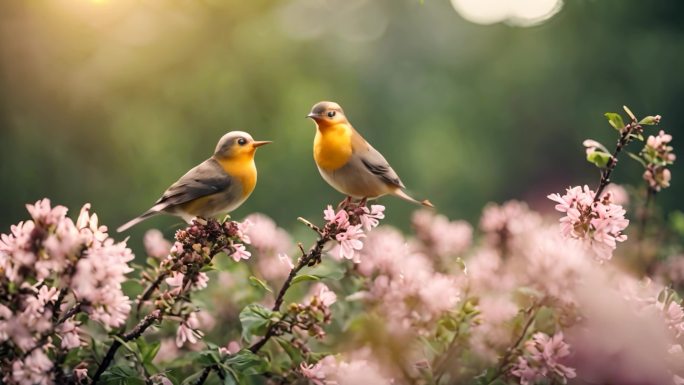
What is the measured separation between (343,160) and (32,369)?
70 centimetres

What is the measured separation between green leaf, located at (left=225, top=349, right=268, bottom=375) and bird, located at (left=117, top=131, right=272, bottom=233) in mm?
315

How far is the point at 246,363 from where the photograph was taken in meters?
1.44

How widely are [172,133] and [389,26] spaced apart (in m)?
4.52

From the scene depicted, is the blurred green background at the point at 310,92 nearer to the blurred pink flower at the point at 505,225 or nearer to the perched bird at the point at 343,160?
the blurred pink flower at the point at 505,225

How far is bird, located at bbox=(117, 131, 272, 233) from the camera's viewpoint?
1419 millimetres

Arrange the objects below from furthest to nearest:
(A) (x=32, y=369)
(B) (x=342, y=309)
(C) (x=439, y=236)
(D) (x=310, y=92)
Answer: (D) (x=310, y=92) → (C) (x=439, y=236) → (B) (x=342, y=309) → (A) (x=32, y=369)

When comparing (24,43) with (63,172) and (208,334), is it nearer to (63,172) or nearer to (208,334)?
(63,172)

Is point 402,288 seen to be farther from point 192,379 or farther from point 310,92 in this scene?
point 310,92

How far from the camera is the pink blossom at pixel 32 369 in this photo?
45.1 inches

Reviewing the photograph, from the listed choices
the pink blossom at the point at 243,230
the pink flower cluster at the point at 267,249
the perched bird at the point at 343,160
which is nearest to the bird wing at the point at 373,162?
the perched bird at the point at 343,160

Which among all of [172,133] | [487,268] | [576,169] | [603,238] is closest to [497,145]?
[576,169]

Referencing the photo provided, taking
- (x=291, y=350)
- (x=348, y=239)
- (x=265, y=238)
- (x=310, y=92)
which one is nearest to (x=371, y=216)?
(x=348, y=239)

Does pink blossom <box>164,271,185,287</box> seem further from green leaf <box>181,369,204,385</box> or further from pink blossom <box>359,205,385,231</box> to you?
pink blossom <box>359,205,385,231</box>

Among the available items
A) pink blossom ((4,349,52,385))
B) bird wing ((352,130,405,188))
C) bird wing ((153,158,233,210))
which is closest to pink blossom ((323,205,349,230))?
bird wing ((352,130,405,188))
